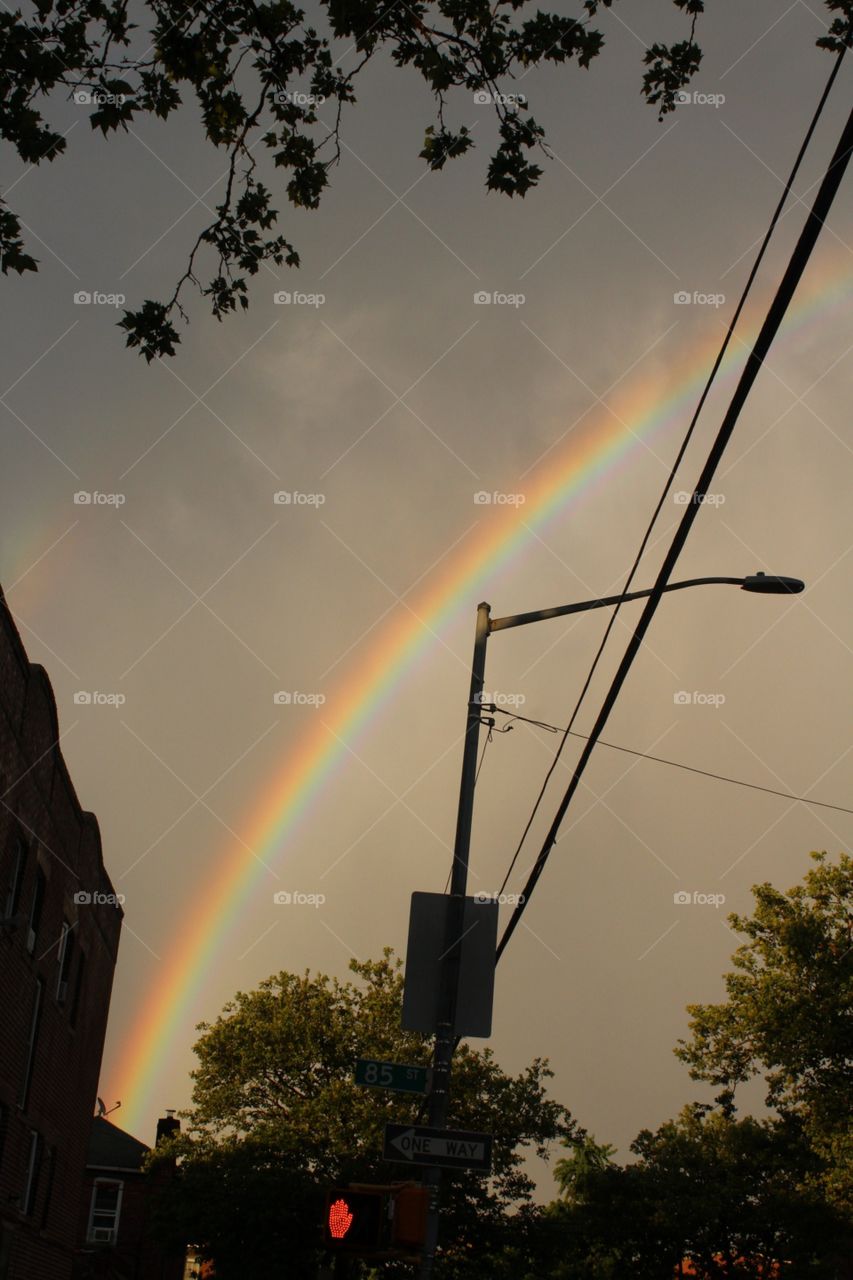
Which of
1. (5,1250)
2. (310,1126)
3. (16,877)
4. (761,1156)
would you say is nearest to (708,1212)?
(761,1156)

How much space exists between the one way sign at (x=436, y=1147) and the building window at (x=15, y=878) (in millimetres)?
10544

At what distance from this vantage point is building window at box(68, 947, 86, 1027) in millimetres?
24406

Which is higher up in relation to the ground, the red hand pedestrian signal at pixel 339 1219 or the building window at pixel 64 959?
the building window at pixel 64 959

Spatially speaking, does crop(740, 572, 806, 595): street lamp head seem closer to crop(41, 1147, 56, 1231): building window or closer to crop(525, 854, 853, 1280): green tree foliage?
crop(41, 1147, 56, 1231): building window

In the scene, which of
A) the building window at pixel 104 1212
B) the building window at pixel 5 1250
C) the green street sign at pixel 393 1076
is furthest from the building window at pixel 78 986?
the building window at pixel 104 1212

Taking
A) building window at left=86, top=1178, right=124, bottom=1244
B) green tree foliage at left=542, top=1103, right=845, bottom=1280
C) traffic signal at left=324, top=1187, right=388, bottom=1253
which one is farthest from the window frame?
building window at left=86, top=1178, right=124, bottom=1244

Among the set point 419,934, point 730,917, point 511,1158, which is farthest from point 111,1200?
point 419,934

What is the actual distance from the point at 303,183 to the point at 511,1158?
38102 mm

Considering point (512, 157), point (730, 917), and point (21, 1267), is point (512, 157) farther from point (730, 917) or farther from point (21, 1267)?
point (730, 917)

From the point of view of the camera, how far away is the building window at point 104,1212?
46312 mm

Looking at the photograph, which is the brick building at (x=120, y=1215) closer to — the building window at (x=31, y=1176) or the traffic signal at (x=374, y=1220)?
the building window at (x=31, y=1176)

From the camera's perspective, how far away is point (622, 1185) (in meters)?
38.0

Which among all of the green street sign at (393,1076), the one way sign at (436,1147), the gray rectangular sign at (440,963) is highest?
the gray rectangular sign at (440,963)

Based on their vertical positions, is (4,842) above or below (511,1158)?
above
